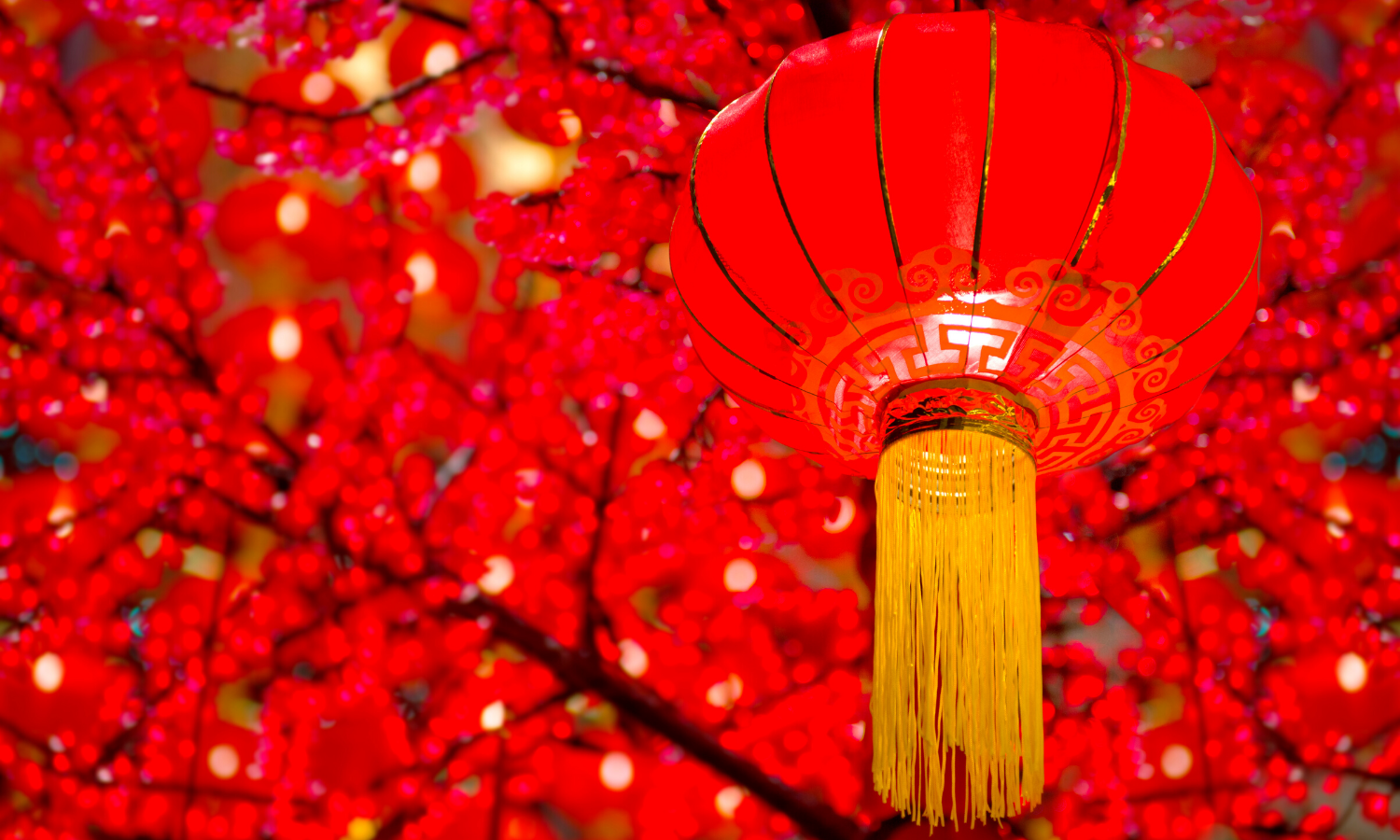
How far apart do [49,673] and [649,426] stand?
3.31 feet

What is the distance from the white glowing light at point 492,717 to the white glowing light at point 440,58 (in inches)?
43.8

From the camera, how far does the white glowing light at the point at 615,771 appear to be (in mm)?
1797

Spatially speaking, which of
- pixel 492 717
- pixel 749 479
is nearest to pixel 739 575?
pixel 749 479

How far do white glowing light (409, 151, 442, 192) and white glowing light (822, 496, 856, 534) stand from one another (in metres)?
0.89

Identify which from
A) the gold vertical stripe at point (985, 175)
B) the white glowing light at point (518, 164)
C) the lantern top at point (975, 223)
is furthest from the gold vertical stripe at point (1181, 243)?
the white glowing light at point (518, 164)

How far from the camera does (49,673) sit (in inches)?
75.2

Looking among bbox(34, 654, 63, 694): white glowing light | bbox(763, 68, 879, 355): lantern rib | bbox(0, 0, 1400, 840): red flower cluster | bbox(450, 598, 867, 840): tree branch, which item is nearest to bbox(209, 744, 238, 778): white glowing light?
bbox(0, 0, 1400, 840): red flower cluster

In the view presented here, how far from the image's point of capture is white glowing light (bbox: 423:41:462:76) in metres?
2.20

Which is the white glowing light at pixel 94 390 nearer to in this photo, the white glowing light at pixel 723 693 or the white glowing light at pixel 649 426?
the white glowing light at pixel 649 426

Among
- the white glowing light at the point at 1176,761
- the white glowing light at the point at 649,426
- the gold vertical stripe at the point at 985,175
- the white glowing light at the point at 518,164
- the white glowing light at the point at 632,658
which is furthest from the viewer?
the white glowing light at the point at 518,164

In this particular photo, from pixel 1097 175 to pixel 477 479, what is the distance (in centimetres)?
118

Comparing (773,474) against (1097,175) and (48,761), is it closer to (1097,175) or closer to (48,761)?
(1097,175)

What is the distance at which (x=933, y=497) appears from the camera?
1250 millimetres

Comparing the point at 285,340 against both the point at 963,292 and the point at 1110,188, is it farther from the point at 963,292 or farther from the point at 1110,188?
the point at 1110,188
